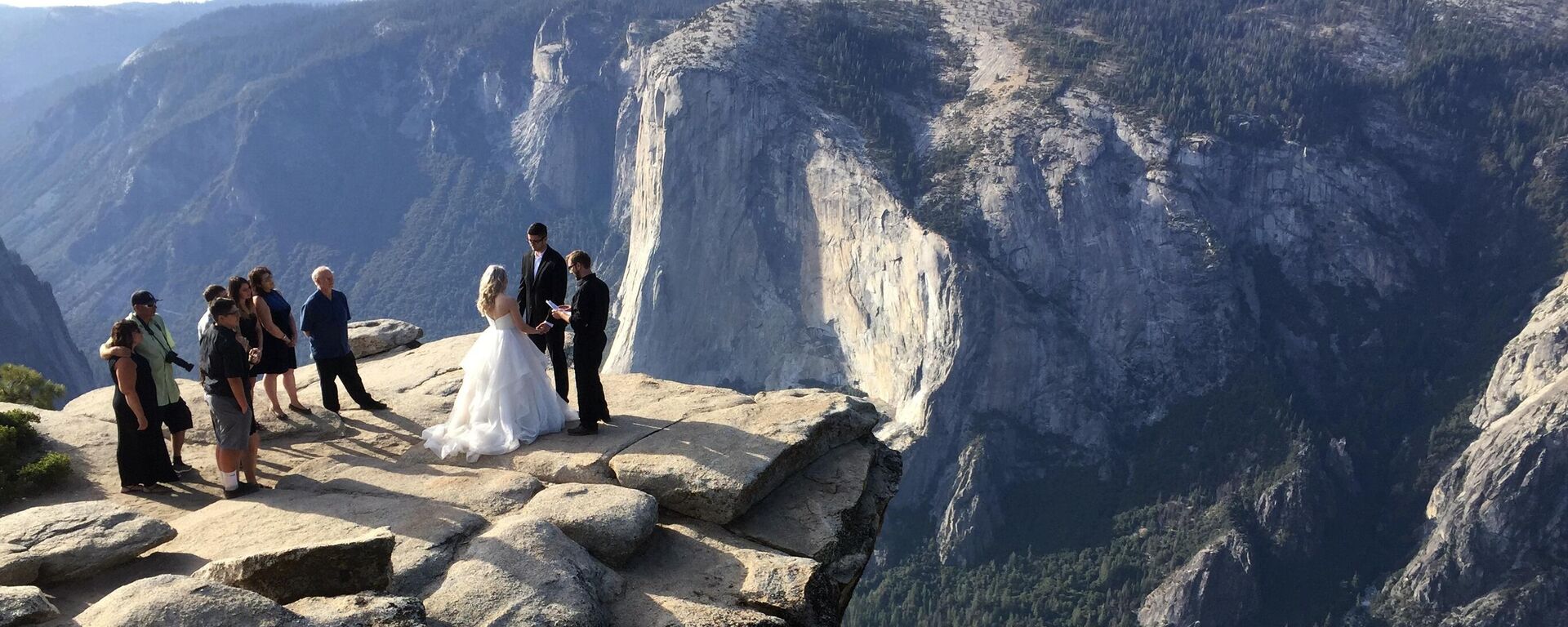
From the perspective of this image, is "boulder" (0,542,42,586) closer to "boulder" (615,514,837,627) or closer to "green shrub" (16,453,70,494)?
"green shrub" (16,453,70,494)

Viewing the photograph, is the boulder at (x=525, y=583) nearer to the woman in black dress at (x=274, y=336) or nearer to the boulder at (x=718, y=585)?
the boulder at (x=718, y=585)

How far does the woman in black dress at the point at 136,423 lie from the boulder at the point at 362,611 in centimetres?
642

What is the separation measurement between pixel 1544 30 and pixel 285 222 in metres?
222

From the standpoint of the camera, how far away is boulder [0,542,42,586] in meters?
10.7

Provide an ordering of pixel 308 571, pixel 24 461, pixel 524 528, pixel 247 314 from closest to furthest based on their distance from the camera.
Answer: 1. pixel 308 571
2. pixel 524 528
3. pixel 24 461
4. pixel 247 314

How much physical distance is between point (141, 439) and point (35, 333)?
12874cm

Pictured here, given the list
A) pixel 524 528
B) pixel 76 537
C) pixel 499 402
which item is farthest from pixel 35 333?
pixel 524 528

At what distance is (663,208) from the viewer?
140875mm

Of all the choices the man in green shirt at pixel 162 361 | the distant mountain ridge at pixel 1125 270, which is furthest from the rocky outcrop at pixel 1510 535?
the man in green shirt at pixel 162 361

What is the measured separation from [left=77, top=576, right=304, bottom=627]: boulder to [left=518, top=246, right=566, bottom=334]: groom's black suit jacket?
7.35m

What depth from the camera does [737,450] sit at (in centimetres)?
1453

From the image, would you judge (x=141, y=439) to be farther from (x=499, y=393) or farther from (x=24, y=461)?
(x=499, y=393)

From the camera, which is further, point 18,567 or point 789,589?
point 789,589

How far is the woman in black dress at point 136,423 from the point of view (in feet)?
45.9
